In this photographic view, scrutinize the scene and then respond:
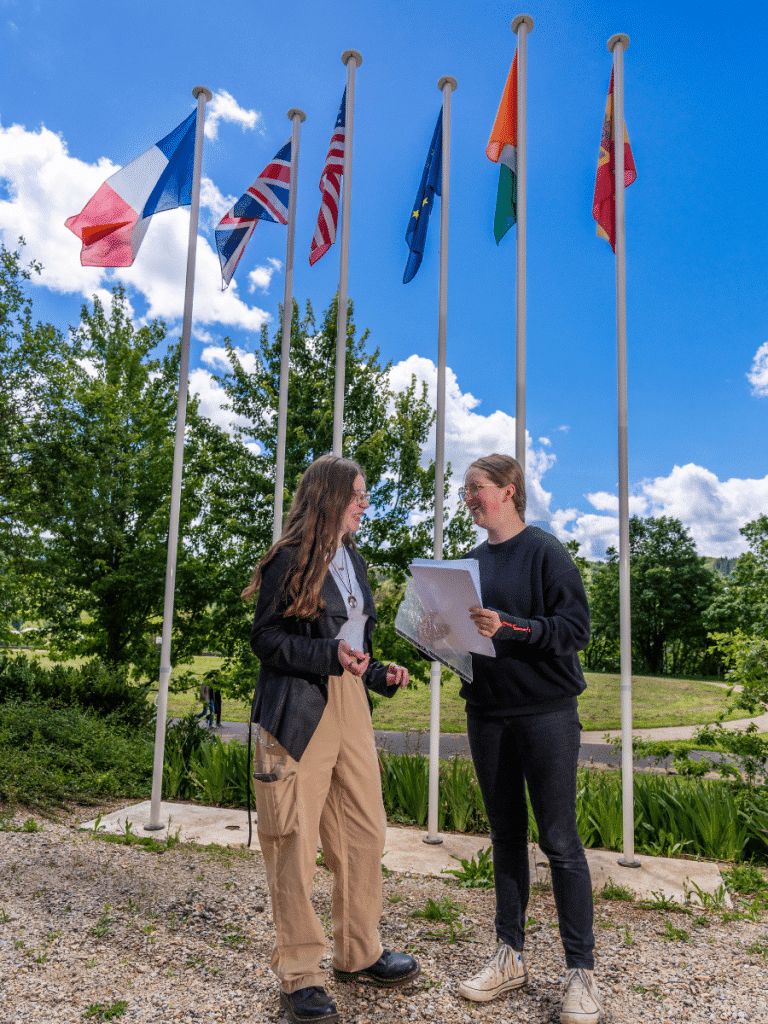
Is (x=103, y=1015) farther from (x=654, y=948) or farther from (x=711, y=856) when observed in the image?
(x=711, y=856)

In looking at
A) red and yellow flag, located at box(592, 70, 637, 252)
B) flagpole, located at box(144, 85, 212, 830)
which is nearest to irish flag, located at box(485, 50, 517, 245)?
red and yellow flag, located at box(592, 70, 637, 252)

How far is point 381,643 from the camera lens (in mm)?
11820

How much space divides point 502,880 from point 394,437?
10.7 meters

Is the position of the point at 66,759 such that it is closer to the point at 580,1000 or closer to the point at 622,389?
the point at 580,1000

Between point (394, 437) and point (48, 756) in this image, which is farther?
point (394, 437)

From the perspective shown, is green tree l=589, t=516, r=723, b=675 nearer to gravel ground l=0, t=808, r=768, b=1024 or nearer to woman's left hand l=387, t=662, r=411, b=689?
gravel ground l=0, t=808, r=768, b=1024

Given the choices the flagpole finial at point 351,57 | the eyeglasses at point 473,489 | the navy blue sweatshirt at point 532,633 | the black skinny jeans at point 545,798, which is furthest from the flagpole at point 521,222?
the black skinny jeans at point 545,798

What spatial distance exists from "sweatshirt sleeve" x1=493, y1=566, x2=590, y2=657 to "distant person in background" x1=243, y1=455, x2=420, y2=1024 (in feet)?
1.60

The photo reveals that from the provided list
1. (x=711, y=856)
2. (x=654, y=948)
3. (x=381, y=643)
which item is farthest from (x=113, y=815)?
(x=381, y=643)

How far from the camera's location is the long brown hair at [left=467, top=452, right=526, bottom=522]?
2719mm

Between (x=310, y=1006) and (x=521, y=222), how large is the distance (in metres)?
4.87

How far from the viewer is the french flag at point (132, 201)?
572cm

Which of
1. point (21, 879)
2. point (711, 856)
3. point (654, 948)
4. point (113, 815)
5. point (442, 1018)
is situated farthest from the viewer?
point (113, 815)

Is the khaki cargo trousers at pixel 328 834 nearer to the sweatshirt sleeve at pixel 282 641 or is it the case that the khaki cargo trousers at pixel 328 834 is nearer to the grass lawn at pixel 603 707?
the sweatshirt sleeve at pixel 282 641
